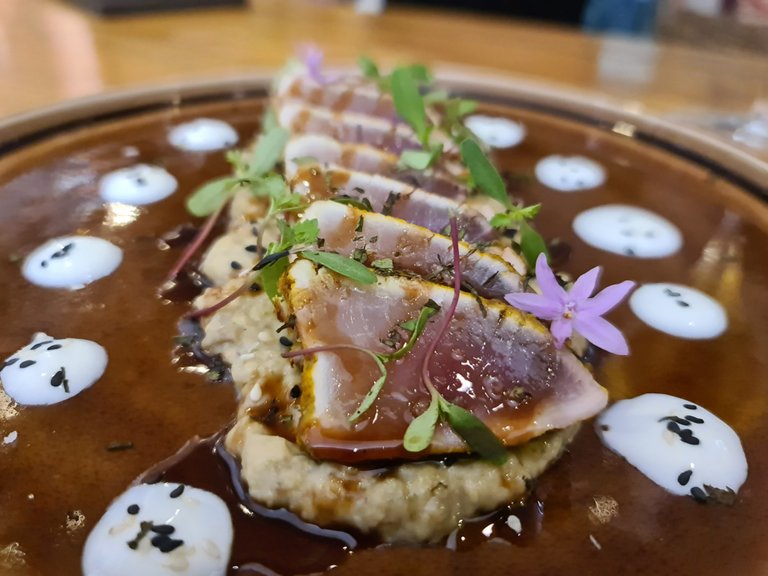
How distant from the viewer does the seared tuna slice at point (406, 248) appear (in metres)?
1.62

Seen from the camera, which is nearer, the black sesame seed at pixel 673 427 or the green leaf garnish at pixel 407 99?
the black sesame seed at pixel 673 427

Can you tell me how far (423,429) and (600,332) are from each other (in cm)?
47

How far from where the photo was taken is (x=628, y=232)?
94.7 inches

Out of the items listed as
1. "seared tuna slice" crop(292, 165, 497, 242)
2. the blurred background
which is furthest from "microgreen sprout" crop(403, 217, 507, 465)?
the blurred background

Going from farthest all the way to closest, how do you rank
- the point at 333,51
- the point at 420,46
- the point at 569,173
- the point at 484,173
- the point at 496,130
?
the point at 420,46, the point at 333,51, the point at 496,130, the point at 569,173, the point at 484,173

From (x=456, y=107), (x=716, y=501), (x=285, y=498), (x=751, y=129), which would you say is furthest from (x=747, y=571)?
(x=751, y=129)

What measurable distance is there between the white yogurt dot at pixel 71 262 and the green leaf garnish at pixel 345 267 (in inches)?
36.0

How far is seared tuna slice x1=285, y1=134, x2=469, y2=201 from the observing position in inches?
86.6

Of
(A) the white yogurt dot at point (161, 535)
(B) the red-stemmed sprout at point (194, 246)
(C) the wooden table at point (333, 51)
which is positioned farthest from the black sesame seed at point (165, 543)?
(C) the wooden table at point (333, 51)

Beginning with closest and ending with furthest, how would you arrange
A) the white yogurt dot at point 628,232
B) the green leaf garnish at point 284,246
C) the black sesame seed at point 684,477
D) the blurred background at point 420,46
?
the black sesame seed at point 684,477 < the green leaf garnish at point 284,246 < the white yogurt dot at point 628,232 < the blurred background at point 420,46

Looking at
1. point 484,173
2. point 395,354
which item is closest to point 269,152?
point 484,173

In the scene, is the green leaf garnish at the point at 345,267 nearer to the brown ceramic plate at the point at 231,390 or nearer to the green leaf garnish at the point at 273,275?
the green leaf garnish at the point at 273,275

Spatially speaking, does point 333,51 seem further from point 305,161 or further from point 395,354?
point 395,354

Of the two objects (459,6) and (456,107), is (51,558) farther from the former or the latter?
(459,6)
